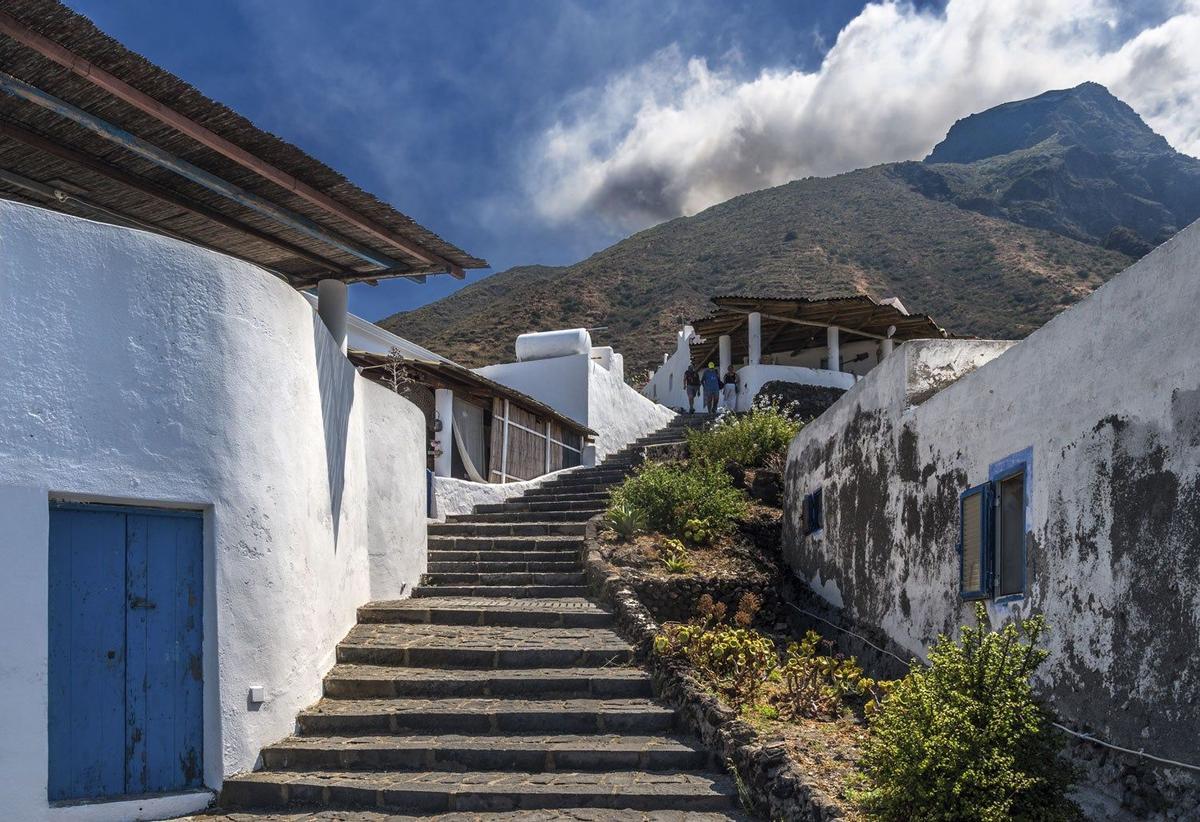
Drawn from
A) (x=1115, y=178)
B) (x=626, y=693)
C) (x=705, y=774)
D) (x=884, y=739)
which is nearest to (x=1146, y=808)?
(x=884, y=739)

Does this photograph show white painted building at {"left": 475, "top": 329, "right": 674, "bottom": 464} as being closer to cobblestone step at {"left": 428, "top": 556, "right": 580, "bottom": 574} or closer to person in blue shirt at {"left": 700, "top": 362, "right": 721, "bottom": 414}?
person in blue shirt at {"left": 700, "top": 362, "right": 721, "bottom": 414}

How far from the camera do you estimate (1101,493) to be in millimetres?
5230

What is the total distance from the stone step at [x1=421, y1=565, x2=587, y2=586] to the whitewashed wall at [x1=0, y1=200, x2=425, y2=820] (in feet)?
9.86

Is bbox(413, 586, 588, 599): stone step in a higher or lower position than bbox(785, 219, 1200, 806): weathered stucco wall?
lower

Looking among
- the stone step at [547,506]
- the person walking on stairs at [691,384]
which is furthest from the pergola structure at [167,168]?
the person walking on stairs at [691,384]

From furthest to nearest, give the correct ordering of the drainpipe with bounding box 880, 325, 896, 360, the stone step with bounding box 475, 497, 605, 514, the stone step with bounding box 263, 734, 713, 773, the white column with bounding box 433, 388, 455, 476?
the drainpipe with bounding box 880, 325, 896, 360, the white column with bounding box 433, 388, 455, 476, the stone step with bounding box 475, 497, 605, 514, the stone step with bounding box 263, 734, 713, 773

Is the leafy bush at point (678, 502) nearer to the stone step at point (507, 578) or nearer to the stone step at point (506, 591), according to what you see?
the stone step at point (507, 578)

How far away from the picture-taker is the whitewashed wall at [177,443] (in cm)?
570

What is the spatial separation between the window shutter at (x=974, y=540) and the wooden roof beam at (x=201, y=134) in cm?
483

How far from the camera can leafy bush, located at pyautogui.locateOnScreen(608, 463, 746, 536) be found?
12.4 meters

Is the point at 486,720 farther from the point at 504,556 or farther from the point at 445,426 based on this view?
the point at 445,426

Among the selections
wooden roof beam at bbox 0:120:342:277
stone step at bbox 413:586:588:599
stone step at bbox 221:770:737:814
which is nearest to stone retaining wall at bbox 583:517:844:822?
stone step at bbox 221:770:737:814

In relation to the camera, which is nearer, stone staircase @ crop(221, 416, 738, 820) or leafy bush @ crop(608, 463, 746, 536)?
stone staircase @ crop(221, 416, 738, 820)

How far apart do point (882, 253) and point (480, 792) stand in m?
49.7
